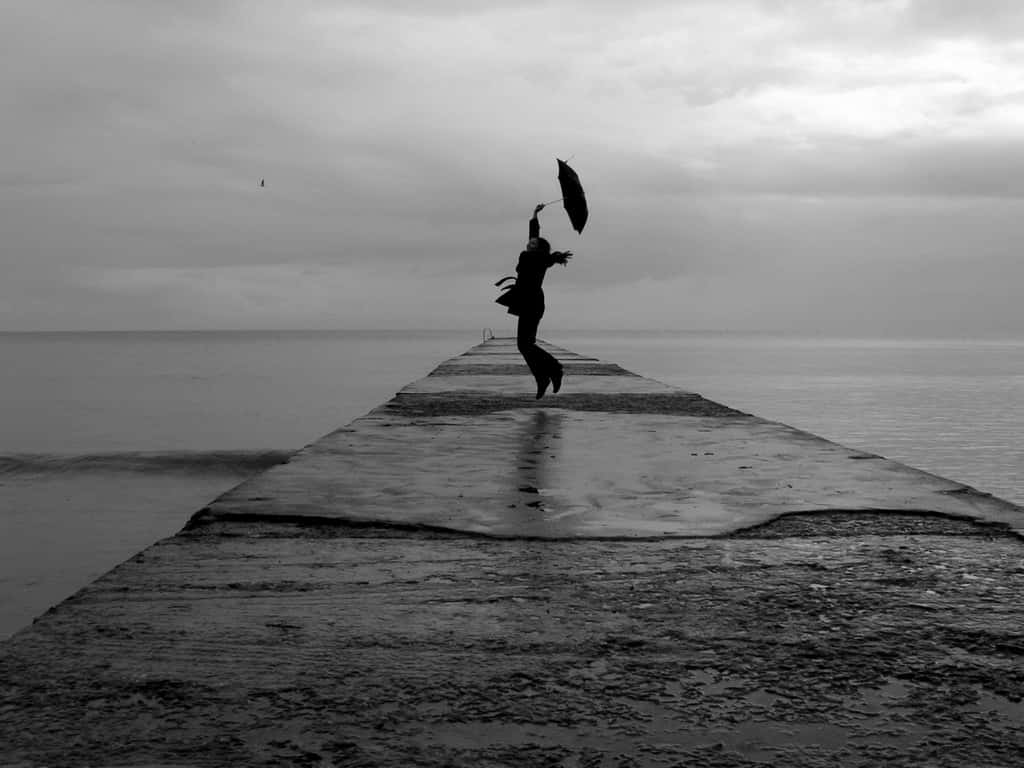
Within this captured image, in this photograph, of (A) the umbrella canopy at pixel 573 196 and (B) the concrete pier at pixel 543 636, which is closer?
(B) the concrete pier at pixel 543 636

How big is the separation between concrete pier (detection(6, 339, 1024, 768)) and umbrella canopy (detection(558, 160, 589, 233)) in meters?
4.53

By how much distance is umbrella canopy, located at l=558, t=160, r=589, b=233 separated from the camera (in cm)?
829

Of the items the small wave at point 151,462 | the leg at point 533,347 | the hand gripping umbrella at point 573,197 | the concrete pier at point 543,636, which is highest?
the hand gripping umbrella at point 573,197

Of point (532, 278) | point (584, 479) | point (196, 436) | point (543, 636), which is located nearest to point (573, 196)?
point (532, 278)

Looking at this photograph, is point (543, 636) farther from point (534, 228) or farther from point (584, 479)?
point (534, 228)

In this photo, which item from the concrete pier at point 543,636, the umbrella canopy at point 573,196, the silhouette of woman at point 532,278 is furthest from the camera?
the silhouette of woman at point 532,278

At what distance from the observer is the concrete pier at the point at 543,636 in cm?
159

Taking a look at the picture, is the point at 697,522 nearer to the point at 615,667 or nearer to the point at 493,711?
the point at 615,667

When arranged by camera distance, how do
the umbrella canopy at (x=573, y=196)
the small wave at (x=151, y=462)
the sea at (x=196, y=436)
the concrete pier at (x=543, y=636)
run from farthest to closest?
the small wave at (x=151, y=462)
the sea at (x=196, y=436)
the umbrella canopy at (x=573, y=196)
the concrete pier at (x=543, y=636)

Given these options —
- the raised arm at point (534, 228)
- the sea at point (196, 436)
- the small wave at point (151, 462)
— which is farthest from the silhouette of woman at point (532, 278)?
the small wave at point (151, 462)

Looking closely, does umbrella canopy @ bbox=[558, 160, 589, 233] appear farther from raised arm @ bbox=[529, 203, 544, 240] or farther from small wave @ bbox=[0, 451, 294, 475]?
small wave @ bbox=[0, 451, 294, 475]

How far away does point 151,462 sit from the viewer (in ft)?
64.1

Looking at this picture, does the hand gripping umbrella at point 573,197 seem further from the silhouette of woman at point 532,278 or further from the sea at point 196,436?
the sea at point 196,436

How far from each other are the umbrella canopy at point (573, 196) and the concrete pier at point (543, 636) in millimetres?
4533
